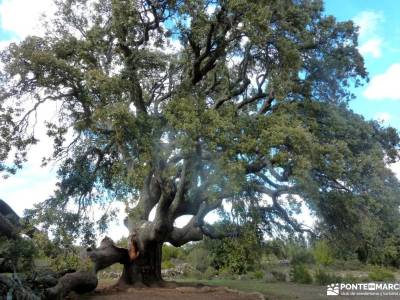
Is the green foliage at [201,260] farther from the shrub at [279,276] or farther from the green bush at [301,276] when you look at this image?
the green bush at [301,276]

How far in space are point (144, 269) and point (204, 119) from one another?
7.37 m

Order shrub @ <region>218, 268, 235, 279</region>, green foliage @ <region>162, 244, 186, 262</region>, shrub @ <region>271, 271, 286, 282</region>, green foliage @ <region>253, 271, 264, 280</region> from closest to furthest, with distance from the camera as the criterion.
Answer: shrub @ <region>271, 271, 286, 282</region> < green foliage @ <region>253, 271, 264, 280</region> < shrub @ <region>218, 268, 235, 279</region> < green foliage @ <region>162, 244, 186, 262</region>

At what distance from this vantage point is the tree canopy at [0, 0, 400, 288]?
10.9 metres

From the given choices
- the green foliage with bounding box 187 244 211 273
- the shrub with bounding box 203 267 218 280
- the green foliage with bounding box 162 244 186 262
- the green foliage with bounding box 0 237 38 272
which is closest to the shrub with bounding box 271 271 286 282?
the shrub with bounding box 203 267 218 280

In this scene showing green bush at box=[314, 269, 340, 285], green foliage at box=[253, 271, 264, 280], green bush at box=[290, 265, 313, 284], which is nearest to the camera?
green bush at box=[314, 269, 340, 285]

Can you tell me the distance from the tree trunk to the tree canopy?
0.25 m

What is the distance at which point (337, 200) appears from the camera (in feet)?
41.3

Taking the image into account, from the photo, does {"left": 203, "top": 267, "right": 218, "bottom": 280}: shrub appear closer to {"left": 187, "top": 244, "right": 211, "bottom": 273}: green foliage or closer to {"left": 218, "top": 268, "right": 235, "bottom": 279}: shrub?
{"left": 218, "top": 268, "right": 235, "bottom": 279}: shrub

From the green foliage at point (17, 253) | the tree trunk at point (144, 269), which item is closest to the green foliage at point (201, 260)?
the tree trunk at point (144, 269)

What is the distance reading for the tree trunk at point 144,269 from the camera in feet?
51.1

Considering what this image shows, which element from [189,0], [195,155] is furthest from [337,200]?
[189,0]

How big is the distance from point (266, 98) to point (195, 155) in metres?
4.39

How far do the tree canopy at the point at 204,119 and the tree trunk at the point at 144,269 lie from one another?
0.81 ft

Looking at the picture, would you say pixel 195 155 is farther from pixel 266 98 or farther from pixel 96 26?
pixel 96 26
